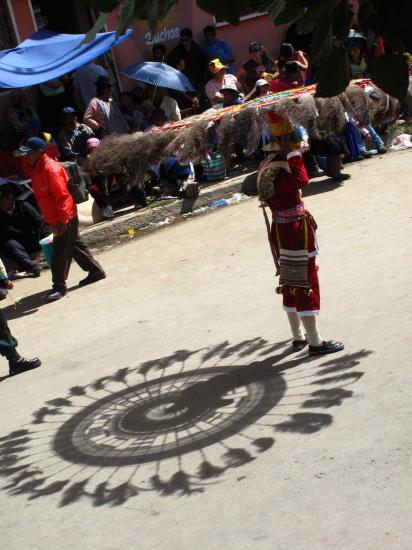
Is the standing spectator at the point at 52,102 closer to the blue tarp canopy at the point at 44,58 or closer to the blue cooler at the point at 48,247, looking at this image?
the blue tarp canopy at the point at 44,58

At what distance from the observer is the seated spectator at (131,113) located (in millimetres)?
14156

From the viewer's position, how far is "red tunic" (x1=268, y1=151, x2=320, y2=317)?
662 centimetres

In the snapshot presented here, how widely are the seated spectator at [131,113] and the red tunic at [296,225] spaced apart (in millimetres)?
7758

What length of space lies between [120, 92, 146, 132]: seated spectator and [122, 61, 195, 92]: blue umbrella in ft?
1.24

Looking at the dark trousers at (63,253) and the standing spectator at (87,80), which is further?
the standing spectator at (87,80)

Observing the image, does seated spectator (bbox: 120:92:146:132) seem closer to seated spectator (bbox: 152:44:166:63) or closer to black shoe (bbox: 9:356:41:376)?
seated spectator (bbox: 152:44:166:63)

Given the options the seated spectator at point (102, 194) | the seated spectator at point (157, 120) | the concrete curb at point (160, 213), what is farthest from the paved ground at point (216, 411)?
the seated spectator at point (157, 120)

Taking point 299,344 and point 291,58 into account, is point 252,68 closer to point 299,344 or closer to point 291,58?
point 291,58

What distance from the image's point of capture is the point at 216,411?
6.21m

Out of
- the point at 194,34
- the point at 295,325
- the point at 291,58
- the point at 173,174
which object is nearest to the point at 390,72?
the point at 295,325

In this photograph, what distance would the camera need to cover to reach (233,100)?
14.0 meters

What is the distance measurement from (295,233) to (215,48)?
10646 millimetres

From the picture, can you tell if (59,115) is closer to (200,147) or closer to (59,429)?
(200,147)

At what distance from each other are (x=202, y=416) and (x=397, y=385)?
1364 mm
